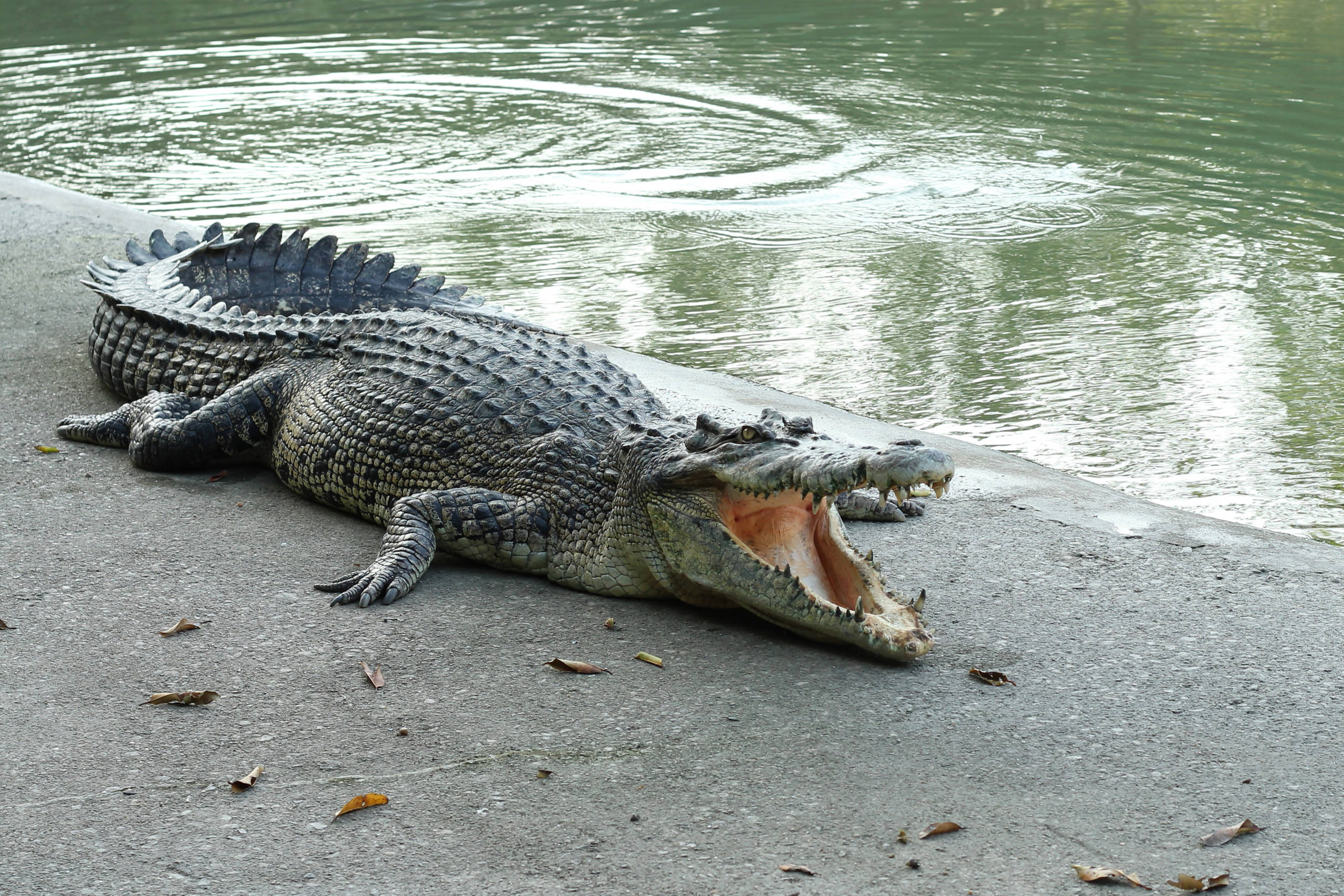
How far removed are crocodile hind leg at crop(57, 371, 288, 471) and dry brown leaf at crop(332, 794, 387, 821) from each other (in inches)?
97.4

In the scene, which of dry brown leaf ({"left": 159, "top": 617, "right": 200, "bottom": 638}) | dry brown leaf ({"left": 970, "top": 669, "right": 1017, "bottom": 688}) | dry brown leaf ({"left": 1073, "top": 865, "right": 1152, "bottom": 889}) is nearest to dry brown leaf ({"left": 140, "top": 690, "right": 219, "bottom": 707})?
dry brown leaf ({"left": 159, "top": 617, "right": 200, "bottom": 638})

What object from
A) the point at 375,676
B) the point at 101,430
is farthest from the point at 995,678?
the point at 101,430

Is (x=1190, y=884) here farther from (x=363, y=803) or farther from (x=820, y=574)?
(x=363, y=803)

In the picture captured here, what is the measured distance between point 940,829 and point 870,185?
27.1ft

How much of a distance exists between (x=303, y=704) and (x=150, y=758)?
409mm

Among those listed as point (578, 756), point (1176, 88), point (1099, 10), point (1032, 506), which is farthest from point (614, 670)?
point (1099, 10)

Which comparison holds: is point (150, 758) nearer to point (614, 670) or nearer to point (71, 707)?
point (71, 707)

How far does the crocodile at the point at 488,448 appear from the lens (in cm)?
365

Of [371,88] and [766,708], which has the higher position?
[371,88]

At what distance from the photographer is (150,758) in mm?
3139

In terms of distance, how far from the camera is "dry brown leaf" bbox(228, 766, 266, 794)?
3.01 meters

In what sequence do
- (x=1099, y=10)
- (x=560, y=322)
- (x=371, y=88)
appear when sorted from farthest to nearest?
(x=1099, y=10) < (x=371, y=88) < (x=560, y=322)

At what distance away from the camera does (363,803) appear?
297cm

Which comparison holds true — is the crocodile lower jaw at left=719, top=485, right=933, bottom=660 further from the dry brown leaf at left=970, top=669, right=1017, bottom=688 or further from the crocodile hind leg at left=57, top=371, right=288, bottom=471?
the crocodile hind leg at left=57, top=371, right=288, bottom=471
